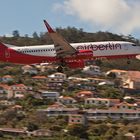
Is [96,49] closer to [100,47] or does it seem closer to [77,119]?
[100,47]

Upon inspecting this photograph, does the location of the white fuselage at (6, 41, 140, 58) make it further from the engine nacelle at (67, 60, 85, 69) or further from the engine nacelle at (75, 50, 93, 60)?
the engine nacelle at (67, 60, 85, 69)

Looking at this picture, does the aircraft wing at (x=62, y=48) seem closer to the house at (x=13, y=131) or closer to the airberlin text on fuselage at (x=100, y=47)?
the airberlin text on fuselage at (x=100, y=47)

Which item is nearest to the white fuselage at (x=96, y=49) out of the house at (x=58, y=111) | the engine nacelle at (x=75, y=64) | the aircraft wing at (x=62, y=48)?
the aircraft wing at (x=62, y=48)

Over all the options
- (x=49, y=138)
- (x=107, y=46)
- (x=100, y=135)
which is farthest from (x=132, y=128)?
(x=107, y=46)

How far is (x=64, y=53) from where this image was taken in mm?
86688

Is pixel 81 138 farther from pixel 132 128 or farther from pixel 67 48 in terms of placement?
pixel 67 48

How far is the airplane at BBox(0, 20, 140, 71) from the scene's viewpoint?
86375 mm

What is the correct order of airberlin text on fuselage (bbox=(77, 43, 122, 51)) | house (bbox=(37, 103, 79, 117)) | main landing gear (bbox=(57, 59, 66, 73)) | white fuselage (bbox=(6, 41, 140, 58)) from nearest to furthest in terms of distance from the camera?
main landing gear (bbox=(57, 59, 66, 73))
airberlin text on fuselage (bbox=(77, 43, 122, 51))
white fuselage (bbox=(6, 41, 140, 58))
house (bbox=(37, 103, 79, 117))

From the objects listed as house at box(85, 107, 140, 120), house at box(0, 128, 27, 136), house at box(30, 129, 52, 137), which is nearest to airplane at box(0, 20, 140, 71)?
house at box(0, 128, 27, 136)

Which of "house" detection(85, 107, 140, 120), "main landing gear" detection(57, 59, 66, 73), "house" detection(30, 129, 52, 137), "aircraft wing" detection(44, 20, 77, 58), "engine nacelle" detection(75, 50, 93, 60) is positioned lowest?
"house" detection(30, 129, 52, 137)

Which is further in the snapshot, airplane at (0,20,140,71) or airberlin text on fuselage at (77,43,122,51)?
airberlin text on fuselage at (77,43,122,51)

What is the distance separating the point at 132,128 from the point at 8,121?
99.9ft

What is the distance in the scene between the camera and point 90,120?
555ft

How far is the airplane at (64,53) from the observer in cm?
8638
